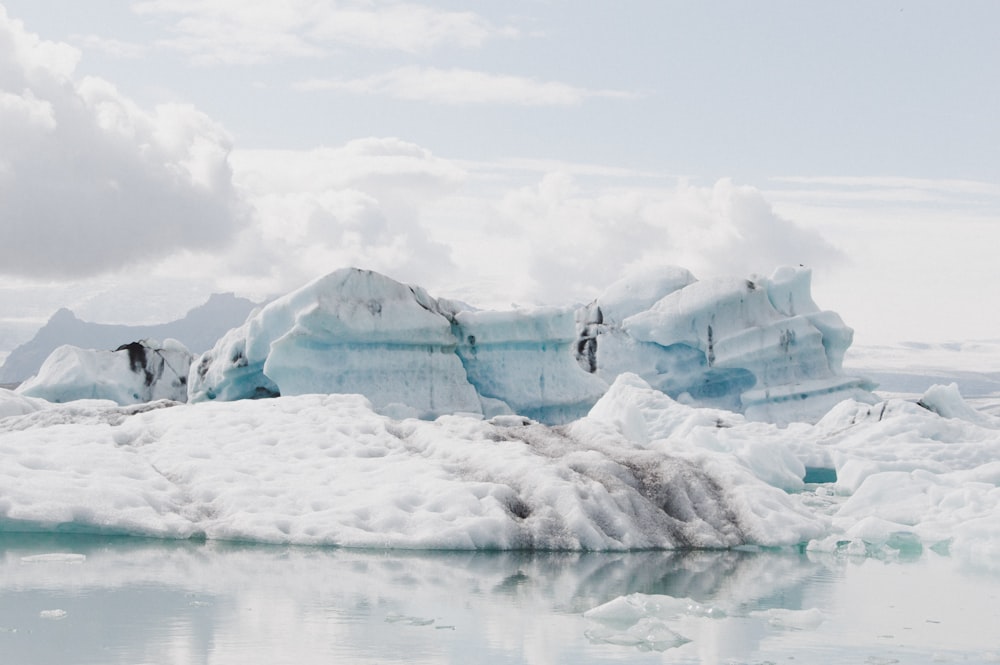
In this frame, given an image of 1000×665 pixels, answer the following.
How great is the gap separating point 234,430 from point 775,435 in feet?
38.1

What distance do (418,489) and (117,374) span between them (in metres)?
17.5

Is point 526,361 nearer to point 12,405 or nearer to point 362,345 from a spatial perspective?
point 362,345

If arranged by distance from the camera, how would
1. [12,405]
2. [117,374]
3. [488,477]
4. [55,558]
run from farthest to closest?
[117,374] < [12,405] < [488,477] < [55,558]

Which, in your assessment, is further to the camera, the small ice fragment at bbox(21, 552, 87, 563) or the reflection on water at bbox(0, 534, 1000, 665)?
the small ice fragment at bbox(21, 552, 87, 563)

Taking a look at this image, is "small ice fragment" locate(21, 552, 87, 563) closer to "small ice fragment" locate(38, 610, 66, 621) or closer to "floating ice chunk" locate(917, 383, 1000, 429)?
"small ice fragment" locate(38, 610, 66, 621)

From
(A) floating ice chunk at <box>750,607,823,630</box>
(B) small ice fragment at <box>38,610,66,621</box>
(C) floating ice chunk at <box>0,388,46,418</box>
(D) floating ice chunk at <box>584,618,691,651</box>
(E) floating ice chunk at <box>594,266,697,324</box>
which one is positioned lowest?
(A) floating ice chunk at <box>750,607,823,630</box>

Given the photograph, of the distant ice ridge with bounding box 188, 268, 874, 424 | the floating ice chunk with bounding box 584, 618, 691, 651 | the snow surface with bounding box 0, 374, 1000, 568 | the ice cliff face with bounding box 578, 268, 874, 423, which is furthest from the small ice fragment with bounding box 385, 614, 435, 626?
the ice cliff face with bounding box 578, 268, 874, 423

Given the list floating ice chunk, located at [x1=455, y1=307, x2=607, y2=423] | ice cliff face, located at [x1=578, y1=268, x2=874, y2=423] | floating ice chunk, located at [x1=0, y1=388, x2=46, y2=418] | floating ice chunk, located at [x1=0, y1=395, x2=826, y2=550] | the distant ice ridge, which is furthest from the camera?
ice cliff face, located at [x1=578, y1=268, x2=874, y2=423]

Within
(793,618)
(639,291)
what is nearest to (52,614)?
(793,618)

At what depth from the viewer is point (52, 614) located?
5.77 metres

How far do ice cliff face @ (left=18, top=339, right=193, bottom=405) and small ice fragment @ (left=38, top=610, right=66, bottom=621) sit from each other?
19329mm

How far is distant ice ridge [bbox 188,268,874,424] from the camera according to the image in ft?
71.6

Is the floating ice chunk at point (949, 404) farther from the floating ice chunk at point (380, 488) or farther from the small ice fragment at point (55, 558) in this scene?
the small ice fragment at point (55, 558)

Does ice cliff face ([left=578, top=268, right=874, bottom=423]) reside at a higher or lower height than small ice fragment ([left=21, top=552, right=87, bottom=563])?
higher
